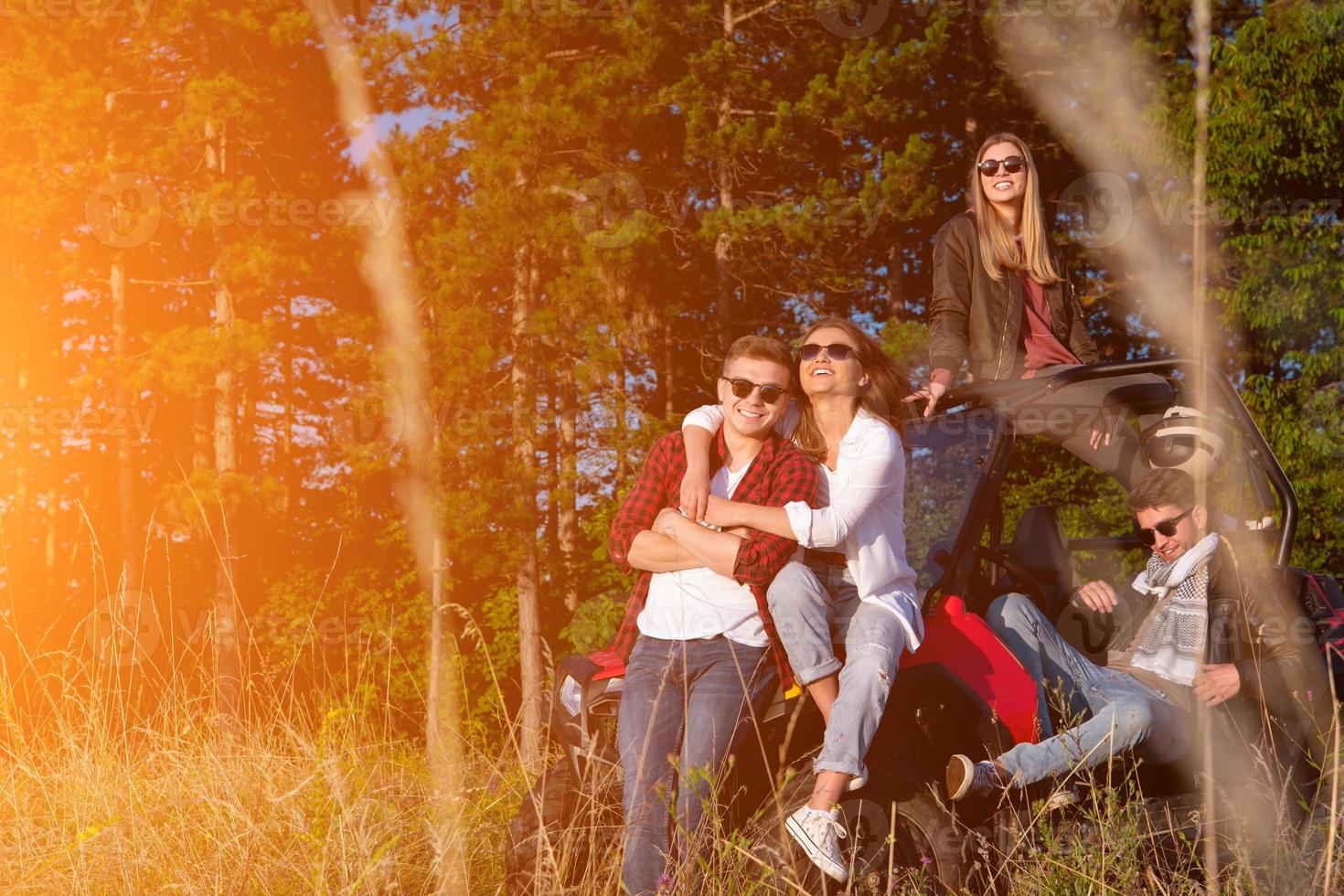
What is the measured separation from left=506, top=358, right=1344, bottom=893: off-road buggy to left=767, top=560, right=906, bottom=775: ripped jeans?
0.17 meters

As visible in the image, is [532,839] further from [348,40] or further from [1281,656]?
[348,40]

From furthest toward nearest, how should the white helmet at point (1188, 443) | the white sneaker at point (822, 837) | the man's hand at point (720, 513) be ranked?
the white helmet at point (1188, 443) < the man's hand at point (720, 513) < the white sneaker at point (822, 837)

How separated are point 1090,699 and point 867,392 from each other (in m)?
1.31

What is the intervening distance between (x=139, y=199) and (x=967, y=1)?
14.9m

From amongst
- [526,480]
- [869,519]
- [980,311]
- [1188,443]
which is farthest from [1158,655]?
[526,480]

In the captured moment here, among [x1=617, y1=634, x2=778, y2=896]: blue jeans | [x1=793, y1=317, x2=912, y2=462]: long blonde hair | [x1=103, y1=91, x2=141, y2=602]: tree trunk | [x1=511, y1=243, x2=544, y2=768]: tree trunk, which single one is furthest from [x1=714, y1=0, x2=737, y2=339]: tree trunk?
[x1=617, y1=634, x2=778, y2=896]: blue jeans

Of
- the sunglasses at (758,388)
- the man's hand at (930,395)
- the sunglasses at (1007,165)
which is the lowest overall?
the man's hand at (930,395)

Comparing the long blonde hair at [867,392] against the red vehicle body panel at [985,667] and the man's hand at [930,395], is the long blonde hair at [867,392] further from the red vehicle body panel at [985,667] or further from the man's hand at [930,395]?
the red vehicle body panel at [985,667]

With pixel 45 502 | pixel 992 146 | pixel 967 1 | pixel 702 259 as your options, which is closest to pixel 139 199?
pixel 45 502

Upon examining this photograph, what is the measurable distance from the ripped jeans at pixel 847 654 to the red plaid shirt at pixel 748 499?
51 millimetres

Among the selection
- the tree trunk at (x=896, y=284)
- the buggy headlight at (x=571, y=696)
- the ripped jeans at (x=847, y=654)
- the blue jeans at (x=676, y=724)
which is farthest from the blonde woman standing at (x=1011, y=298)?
the tree trunk at (x=896, y=284)

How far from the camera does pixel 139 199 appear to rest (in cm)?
2055

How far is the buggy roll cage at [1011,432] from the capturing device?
4.02 m

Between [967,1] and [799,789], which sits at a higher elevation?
[967,1]
